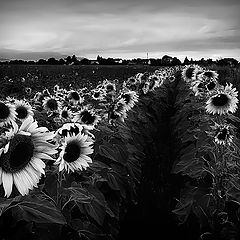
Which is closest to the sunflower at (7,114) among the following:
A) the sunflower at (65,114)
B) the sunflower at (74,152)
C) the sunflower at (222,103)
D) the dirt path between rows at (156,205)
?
the sunflower at (74,152)

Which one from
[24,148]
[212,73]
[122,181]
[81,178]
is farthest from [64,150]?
[212,73]

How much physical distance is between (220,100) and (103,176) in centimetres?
178

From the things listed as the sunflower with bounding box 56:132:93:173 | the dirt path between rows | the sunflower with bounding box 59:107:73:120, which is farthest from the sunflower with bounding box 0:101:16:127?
the dirt path between rows

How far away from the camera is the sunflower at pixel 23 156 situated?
194cm

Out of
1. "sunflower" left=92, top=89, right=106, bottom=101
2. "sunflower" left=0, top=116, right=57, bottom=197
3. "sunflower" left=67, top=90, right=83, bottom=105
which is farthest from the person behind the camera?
"sunflower" left=92, top=89, right=106, bottom=101

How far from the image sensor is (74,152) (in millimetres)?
2602

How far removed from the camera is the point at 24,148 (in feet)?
6.79

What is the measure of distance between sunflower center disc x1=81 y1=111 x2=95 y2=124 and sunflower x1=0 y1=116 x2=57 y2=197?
2.01 meters

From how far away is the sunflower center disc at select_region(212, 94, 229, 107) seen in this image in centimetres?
504

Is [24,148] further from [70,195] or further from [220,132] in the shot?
[220,132]

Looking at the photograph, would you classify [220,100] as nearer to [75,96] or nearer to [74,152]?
[75,96]

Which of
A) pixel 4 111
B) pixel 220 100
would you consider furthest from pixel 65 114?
pixel 220 100

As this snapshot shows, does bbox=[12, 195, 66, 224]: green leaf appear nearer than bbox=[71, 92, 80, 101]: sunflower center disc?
Yes

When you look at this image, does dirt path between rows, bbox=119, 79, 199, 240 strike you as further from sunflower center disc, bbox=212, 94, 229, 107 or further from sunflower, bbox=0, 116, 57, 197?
sunflower, bbox=0, 116, 57, 197
